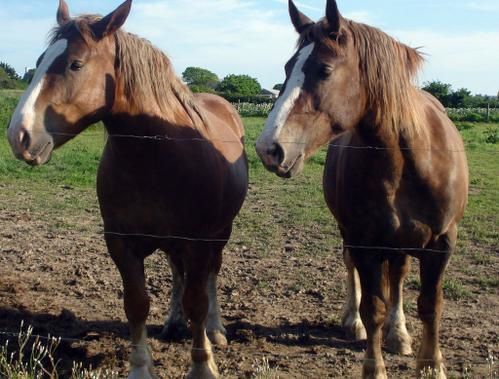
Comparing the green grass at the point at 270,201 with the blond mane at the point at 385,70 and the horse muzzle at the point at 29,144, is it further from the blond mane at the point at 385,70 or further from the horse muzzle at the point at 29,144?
the horse muzzle at the point at 29,144

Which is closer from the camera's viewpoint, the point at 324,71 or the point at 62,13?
the point at 324,71

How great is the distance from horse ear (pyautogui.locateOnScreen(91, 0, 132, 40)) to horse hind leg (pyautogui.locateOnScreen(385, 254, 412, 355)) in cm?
223

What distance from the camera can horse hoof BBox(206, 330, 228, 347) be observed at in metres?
4.39

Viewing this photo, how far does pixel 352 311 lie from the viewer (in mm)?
4613

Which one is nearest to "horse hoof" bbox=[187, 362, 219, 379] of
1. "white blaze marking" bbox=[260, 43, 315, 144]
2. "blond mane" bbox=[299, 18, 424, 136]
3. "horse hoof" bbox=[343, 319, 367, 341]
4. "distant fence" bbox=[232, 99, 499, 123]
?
"horse hoof" bbox=[343, 319, 367, 341]

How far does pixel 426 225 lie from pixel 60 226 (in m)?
5.07

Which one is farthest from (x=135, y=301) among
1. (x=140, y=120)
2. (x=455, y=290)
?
(x=455, y=290)

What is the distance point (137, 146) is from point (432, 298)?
1.85 m

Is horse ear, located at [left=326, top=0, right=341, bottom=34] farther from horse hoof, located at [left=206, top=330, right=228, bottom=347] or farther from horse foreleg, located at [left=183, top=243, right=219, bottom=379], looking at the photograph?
horse hoof, located at [left=206, top=330, right=228, bottom=347]

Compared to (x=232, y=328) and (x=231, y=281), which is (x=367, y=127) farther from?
(x=231, y=281)

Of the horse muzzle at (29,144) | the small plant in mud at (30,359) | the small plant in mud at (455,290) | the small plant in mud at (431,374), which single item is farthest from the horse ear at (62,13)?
the small plant in mud at (455,290)

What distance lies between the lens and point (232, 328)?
464 centimetres

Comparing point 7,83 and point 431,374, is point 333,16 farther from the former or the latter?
point 7,83

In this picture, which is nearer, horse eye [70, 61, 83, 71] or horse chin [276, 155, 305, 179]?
horse chin [276, 155, 305, 179]
